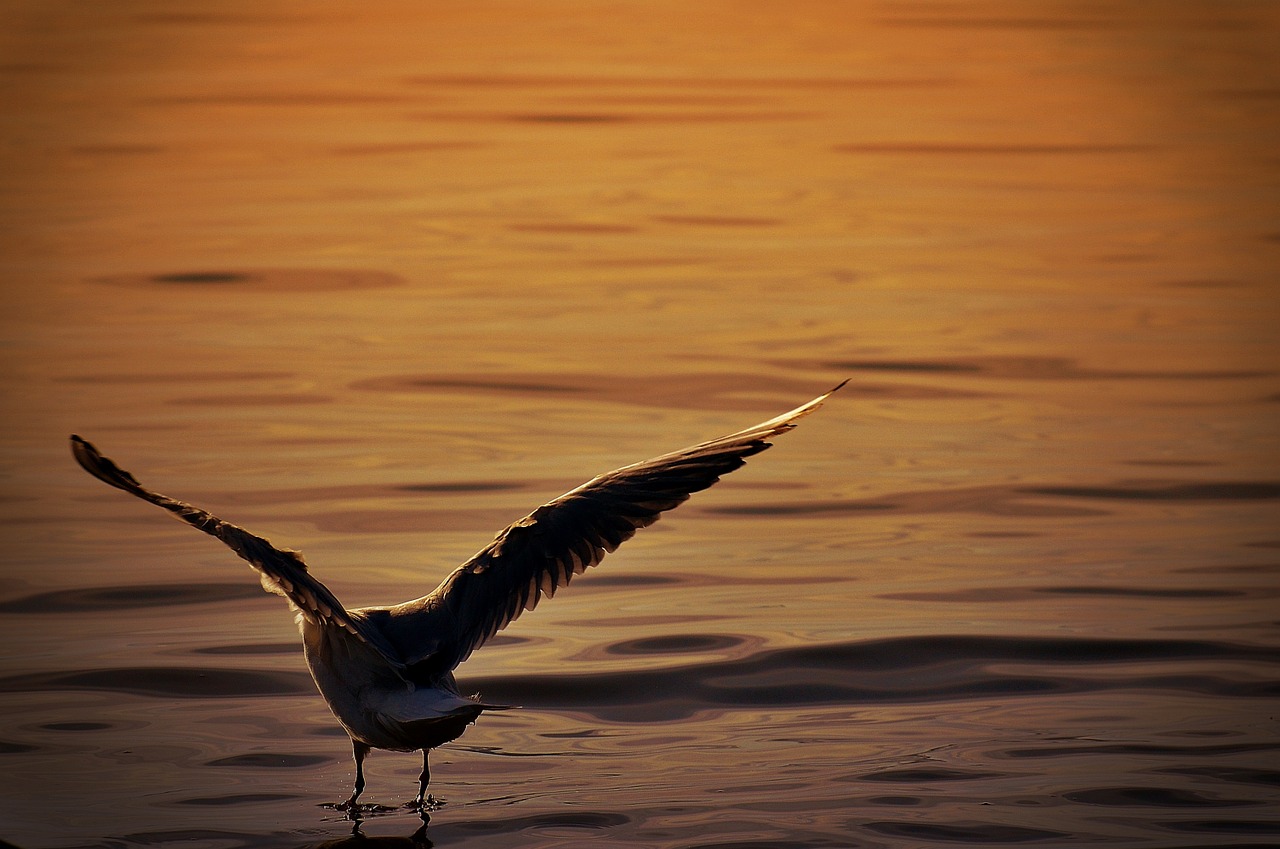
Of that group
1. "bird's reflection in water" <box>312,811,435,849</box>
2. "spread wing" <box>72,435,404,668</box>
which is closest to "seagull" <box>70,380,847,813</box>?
"spread wing" <box>72,435,404,668</box>

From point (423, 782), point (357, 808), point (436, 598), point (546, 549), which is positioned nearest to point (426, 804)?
point (423, 782)

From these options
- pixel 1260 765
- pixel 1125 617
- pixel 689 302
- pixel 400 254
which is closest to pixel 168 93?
pixel 400 254

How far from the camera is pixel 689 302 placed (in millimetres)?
15734

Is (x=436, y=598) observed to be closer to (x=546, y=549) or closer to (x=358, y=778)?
(x=546, y=549)

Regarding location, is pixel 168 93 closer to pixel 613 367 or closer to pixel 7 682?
pixel 613 367

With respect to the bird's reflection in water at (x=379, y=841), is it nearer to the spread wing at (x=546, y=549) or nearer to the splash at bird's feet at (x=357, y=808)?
the splash at bird's feet at (x=357, y=808)

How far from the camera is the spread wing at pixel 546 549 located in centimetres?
691

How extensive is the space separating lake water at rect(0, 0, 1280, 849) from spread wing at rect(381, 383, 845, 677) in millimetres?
639

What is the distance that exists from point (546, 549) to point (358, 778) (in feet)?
4.04

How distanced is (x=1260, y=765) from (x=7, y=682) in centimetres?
564

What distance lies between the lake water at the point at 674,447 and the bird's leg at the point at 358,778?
0.09m

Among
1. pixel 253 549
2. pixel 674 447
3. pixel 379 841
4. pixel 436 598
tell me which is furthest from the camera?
pixel 674 447

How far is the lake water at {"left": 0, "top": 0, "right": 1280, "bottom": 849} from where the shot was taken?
705 centimetres

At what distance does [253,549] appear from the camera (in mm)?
6031
